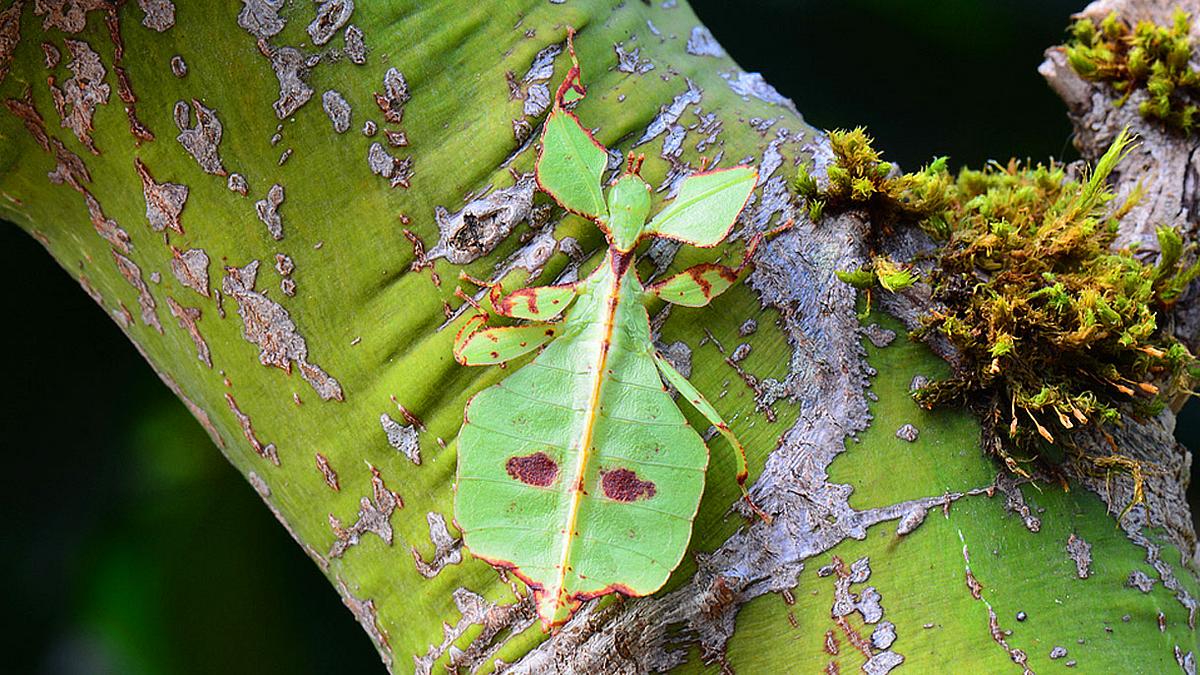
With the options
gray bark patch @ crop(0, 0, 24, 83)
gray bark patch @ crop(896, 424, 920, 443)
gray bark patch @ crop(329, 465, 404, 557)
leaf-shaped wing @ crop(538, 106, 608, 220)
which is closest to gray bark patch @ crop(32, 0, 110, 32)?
gray bark patch @ crop(0, 0, 24, 83)

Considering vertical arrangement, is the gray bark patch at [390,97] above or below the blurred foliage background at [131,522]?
above

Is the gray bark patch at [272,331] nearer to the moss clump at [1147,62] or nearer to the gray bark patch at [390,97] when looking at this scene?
the gray bark patch at [390,97]

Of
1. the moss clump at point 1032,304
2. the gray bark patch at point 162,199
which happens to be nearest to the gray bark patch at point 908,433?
the moss clump at point 1032,304

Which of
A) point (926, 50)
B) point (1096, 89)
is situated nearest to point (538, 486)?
point (1096, 89)

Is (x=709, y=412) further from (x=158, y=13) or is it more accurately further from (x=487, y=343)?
(x=158, y=13)

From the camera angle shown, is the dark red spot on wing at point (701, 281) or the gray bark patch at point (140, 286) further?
the gray bark patch at point (140, 286)

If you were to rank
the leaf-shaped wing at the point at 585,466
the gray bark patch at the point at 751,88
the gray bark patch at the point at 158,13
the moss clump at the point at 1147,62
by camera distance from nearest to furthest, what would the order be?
1. the leaf-shaped wing at the point at 585,466
2. the gray bark patch at the point at 158,13
3. the gray bark patch at the point at 751,88
4. the moss clump at the point at 1147,62

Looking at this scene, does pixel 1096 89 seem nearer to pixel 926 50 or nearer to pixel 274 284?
pixel 926 50

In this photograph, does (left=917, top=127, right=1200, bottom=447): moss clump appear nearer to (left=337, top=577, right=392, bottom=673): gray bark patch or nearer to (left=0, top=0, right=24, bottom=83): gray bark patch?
(left=337, top=577, right=392, bottom=673): gray bark patch
